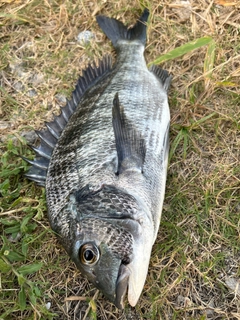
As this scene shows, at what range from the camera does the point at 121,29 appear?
3879 mm

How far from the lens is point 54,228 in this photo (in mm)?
2873

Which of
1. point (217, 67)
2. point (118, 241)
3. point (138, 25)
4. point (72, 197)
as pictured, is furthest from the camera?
point (138, 25)

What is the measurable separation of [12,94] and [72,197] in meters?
1.67

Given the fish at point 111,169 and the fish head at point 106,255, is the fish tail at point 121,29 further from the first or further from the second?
the fish head at point 106,255

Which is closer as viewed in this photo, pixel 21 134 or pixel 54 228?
pixel 54 228

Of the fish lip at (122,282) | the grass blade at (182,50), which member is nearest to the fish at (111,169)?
the fish lip at (122,282)

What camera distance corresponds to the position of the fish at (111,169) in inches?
97.6

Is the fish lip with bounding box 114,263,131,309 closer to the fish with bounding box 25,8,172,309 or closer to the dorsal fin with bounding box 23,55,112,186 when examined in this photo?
the fish with bounding box 25,8,172,309

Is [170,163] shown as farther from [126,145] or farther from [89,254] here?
[89,254]

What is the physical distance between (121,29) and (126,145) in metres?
1.57

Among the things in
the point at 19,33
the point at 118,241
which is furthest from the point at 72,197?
the point at 19,33

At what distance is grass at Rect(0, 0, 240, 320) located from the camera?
301cm

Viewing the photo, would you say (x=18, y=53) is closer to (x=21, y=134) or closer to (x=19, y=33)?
(x=19, y=33)

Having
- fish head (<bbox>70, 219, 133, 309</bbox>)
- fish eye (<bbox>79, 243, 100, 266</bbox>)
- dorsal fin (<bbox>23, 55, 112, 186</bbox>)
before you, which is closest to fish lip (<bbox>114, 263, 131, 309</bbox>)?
fish head (<bbox>70, 219, 133, 309</bbox>)
